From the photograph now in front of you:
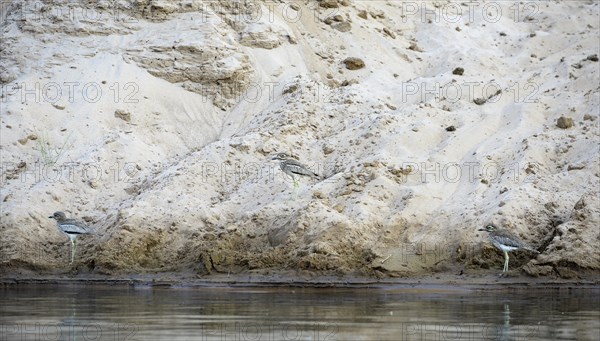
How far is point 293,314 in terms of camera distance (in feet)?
57.3

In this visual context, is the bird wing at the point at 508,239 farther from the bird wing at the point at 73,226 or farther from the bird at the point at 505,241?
the bird wing at the point at 73,226

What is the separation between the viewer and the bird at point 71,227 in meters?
23.6

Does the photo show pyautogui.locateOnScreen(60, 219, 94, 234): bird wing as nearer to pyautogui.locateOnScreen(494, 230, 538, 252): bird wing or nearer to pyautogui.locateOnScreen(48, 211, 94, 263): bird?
pyautogui.locateOnScreen(48, 211, 94, 263): bird

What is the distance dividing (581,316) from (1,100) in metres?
15.0

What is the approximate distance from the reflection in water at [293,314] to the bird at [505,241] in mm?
1025

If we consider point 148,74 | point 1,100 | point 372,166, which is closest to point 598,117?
point 372,166

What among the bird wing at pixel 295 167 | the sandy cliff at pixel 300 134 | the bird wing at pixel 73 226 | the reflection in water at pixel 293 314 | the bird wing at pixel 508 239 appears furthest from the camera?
the bird wing at pixel 295 167

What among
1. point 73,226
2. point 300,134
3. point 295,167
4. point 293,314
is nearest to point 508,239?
point 295,167

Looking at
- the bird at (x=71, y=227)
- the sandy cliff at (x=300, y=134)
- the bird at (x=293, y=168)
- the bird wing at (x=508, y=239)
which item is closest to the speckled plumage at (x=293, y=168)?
the bird at (x=293, y=168)

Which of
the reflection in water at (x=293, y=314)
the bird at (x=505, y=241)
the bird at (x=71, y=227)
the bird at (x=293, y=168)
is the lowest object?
the reflection in water at (x=293, y=314)

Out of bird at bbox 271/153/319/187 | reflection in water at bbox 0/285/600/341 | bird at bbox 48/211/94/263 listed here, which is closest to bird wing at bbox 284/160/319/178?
bird at bbox 271/153/319/187

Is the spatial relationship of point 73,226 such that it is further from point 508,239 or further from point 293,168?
point 508,239

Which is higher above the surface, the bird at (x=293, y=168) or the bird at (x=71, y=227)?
the bird at (x=293, y=168)

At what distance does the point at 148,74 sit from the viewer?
93.4ft
